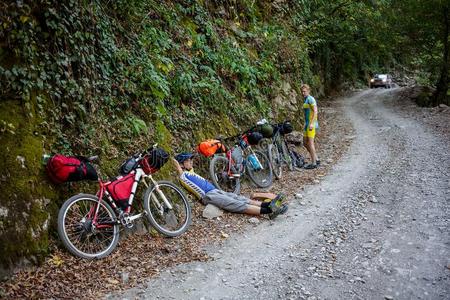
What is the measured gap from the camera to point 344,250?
5.52m

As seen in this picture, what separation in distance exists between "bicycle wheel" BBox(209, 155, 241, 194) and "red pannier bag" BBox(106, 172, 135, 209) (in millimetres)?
2452

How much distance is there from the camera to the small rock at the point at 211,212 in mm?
6855

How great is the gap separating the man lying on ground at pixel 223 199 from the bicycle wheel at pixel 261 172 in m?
1.59

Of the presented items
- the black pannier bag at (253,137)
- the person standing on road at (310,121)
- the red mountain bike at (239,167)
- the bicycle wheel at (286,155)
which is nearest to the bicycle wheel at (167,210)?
the red mountain bike at (239,167)

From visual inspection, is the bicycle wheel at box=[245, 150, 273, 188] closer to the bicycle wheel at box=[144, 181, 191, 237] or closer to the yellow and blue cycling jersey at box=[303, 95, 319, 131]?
the yellow and blue cycling jersey at box=[303, 95, 319, 131]

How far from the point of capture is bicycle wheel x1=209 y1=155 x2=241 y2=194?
805cm

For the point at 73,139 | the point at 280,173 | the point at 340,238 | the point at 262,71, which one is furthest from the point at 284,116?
the point at 73,139

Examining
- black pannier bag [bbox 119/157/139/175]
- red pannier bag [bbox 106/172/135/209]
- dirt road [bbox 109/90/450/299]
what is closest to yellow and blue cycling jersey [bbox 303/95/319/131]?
dirt road [bbox 109/90/450/299]

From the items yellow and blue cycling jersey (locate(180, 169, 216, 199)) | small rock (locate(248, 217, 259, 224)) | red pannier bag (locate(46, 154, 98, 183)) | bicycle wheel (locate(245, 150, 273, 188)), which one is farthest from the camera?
bicycle wheel (locate(245, 150, 273, 188))

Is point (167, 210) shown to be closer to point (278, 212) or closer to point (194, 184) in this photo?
point (194, 184)

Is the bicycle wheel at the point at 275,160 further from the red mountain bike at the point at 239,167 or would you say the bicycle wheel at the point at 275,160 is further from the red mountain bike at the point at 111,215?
the red mountain bike at the point at 111,215

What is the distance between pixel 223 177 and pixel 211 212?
1379 millimetres

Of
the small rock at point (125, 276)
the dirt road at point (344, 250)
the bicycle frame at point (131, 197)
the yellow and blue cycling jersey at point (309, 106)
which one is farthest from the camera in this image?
the yellow and blue cycling jersey at point (309, 106)

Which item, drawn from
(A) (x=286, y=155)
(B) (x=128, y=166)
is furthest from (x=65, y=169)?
(A) (x=286, y=155)
